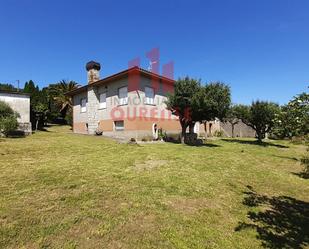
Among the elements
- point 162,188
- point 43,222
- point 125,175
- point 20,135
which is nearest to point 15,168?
point 125,175

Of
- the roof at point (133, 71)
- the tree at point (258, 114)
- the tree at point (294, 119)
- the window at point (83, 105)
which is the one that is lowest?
the tree at point (294, 119)

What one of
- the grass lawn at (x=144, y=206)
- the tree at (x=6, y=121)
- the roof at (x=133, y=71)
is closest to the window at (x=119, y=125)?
the roof at (x=133, y=71)

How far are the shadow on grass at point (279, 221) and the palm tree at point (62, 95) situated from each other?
36.1 metres

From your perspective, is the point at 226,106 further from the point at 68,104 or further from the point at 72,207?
the point at 68,104

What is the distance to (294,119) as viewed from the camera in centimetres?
359

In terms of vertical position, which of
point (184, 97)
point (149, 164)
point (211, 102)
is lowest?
point (149, 164)

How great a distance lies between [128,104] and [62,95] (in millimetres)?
24390

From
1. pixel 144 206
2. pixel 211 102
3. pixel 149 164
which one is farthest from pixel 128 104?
pixel 144 206

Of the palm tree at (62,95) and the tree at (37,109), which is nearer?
the tree at (37,109)

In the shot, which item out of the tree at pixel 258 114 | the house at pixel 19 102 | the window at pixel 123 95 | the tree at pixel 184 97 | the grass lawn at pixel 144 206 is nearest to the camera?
the grass lawn at pixel 144 206

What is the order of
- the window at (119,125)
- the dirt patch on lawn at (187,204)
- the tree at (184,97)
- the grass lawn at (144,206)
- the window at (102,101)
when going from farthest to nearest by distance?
the window at (102,101)
the window at (119,125)
the tree at (184,97)
the dirt patch on lawn at (187,204)
the grass lawn at (144,206)

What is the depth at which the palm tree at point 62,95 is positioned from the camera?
4012 centimetres

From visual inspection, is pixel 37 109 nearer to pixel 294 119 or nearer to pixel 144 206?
pixel 144 206

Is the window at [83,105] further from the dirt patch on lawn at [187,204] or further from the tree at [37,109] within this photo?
the dirt patch on lawn at [187,204]
